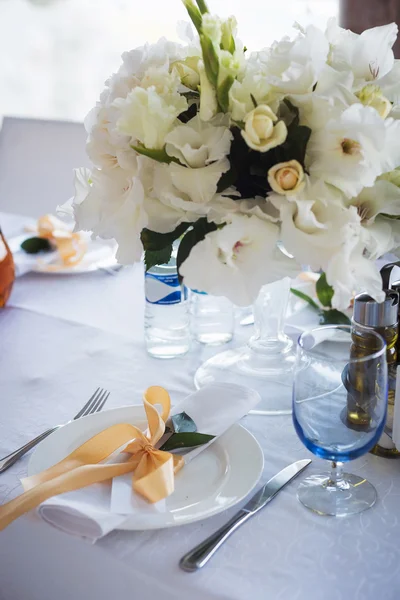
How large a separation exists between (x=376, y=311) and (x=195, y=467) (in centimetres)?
28

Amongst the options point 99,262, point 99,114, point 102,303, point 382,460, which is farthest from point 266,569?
point 99,262

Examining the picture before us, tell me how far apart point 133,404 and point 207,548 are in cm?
36

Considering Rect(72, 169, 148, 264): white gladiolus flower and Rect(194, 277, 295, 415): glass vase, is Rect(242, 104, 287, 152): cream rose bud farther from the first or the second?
Rect(194, 277, 295, 415): glass vase

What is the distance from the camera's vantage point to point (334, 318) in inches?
49.5

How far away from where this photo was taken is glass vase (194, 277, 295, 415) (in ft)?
3.58

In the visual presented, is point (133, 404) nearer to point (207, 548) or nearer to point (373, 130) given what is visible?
point (207, 548)

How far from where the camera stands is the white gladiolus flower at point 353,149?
0.72m

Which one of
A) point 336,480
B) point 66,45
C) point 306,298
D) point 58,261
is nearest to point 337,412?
point 336,480

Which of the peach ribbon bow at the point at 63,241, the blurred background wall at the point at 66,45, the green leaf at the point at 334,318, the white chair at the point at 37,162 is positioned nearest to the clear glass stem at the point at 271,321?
the green leaf at the point at 334,318

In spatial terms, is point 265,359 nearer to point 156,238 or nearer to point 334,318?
point 334,318

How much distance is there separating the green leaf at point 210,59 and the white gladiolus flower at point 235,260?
0.15m

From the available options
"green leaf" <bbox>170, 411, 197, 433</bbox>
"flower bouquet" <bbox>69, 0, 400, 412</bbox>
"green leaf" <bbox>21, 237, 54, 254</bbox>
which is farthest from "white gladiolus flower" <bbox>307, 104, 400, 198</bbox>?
"green leaf" <bbox>21, 237, 54, 254</bbox>

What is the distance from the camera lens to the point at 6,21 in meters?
6.34

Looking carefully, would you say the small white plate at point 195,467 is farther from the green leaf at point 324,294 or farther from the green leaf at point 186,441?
the green leaf at point 324,294
